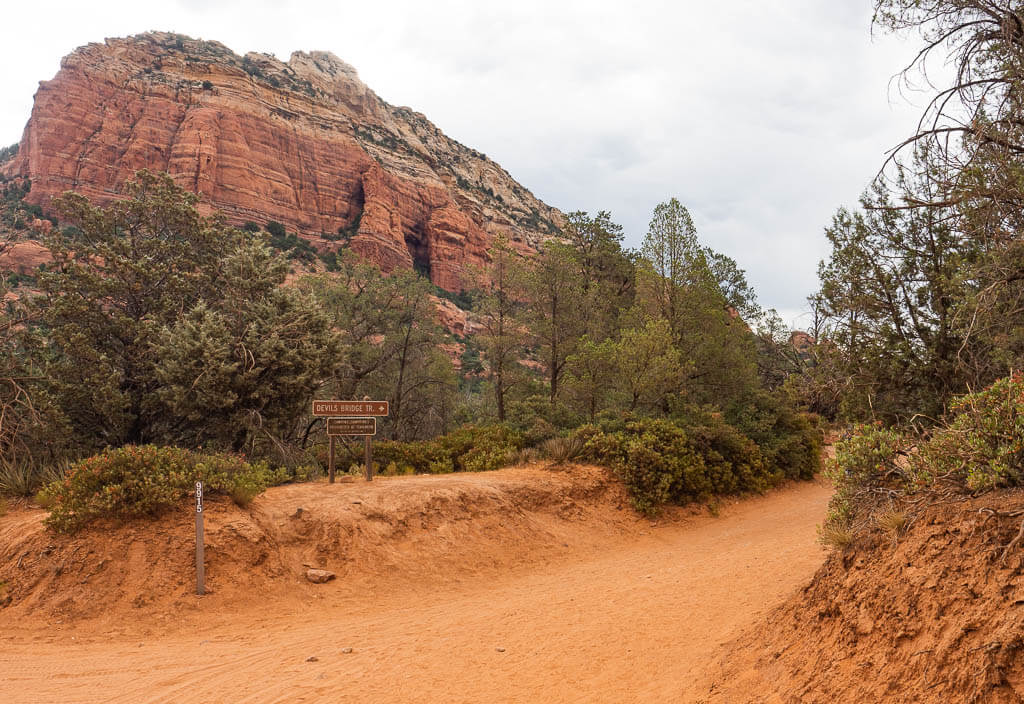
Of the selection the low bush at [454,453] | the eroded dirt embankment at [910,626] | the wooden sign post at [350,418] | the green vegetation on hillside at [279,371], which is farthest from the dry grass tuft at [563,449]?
the eroded dirt embankment at [910,626]

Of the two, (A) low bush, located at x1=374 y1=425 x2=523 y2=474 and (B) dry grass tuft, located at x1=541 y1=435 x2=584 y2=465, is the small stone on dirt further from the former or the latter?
(B) dry grass tuft, located at x1=541 y1=435 x2=584 y2=465

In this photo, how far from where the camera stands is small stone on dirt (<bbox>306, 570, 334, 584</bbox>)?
27.9 feet

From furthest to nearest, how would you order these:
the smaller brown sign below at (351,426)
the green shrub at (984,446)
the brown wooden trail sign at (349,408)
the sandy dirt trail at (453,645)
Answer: the smaller brown sign below at (351,426) < the brown wooden trail sign at (349,408) < the sandy dirt trail at (453,645) < the green shrub at (984,446)

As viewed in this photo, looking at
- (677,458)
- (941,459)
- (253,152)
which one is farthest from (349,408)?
(253,152)

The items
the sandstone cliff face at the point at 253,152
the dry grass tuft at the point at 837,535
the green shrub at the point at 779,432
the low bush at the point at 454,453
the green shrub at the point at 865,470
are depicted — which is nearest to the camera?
the dry grass tuft at the point at 837,535

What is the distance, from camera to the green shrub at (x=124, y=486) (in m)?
7.81

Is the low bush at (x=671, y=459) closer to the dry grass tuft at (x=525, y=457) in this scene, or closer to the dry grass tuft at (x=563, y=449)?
the dry grass tuft at (x=563, y=449)

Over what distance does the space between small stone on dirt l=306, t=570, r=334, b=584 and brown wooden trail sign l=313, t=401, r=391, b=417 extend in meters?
4.05

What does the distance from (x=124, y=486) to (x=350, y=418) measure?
4861mm

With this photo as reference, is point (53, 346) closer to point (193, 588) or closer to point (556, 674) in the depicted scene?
point (193, 588)

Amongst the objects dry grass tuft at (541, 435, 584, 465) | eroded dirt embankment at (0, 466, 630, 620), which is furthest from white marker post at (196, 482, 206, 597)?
dry grass tuft at (541, 435, 584, 465)

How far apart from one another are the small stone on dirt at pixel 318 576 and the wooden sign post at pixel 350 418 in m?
3.60

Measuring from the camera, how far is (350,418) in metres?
12.4

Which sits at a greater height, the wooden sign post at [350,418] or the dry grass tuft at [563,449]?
the wooden sign post at [350,418]
